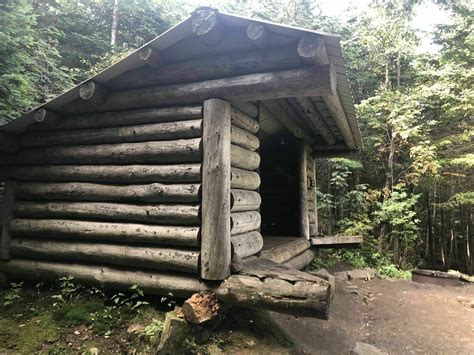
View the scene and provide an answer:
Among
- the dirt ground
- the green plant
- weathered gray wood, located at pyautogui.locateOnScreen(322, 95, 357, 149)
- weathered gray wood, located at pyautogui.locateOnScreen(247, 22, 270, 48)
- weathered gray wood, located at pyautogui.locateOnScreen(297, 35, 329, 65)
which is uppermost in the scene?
weathered gray wood, located at pyautogui.locateOnScreen(247, 22, 270, 48)

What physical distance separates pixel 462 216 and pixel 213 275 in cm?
1785

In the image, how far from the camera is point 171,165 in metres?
4.80

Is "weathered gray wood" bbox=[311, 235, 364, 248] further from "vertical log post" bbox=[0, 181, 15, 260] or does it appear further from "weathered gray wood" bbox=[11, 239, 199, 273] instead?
"vertical log post" bbox=[0, 181, 15, 260]

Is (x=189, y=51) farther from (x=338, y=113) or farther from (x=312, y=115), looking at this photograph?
(x=312, y=115)

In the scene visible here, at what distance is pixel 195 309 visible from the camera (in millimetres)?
3992

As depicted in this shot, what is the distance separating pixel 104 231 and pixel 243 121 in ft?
9.41

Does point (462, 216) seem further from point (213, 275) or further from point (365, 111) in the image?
point (213, 275)

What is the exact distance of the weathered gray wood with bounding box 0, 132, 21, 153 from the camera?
5.97m

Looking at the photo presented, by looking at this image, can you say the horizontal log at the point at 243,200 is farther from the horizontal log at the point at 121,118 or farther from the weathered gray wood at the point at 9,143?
the weathered gray wood at the point at 9,143

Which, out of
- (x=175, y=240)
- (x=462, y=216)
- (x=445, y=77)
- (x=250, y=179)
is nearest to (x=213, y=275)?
(x=175, y=240)

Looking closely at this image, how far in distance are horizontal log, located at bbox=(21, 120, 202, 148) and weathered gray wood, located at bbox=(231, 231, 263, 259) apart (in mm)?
1675

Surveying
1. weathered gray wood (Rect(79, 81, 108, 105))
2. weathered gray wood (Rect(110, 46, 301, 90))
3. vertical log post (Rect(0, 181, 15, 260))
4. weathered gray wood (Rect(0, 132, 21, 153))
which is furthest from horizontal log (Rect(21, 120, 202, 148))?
vertical log post (Rect(0, 181, 15, 260))

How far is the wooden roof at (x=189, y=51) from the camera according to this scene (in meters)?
3.83

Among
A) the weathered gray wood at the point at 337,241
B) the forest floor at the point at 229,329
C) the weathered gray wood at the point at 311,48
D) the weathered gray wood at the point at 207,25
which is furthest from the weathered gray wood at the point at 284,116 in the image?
the forest floor at the point at 229,329
